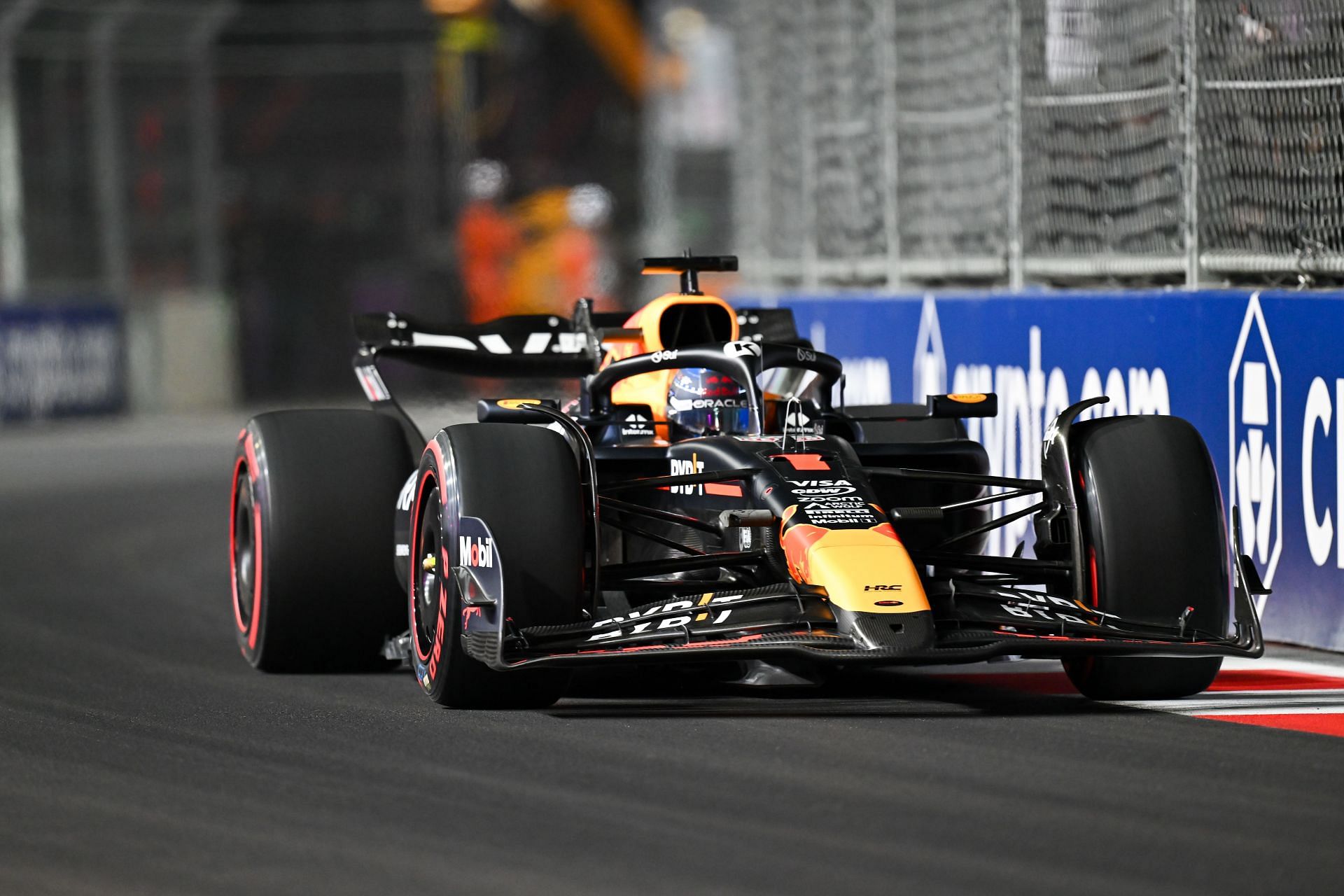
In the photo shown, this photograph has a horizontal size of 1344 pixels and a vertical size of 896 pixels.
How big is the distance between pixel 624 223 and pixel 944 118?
1116 inches

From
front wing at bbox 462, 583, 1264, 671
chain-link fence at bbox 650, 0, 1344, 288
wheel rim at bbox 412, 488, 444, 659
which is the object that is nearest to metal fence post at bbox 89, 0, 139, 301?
chain-link fence at bbox 650, 0, 1344, 288

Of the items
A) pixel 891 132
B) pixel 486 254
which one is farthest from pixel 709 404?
pixel 486 254

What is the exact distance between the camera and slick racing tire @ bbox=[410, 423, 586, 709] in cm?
700

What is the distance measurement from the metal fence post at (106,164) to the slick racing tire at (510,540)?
788 inches

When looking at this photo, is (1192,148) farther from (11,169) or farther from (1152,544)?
(11,169)

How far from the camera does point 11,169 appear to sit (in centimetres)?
2644

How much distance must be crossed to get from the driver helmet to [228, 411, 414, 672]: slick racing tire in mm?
1038

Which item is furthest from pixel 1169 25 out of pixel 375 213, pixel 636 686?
pixel 375 213

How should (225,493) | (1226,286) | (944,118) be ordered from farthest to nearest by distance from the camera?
1. (225,493)
2. (944,118)
3. (1226,286)

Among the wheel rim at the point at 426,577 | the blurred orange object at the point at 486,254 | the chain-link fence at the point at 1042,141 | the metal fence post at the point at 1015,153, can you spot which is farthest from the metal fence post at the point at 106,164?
the wheel rim at the point at 426,577

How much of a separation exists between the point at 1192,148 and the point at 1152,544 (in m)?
3.11

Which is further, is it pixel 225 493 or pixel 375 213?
pixel 375 213

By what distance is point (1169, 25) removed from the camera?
1012 cm

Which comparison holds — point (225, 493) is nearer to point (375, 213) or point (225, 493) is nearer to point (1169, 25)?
point (1169, 25)
